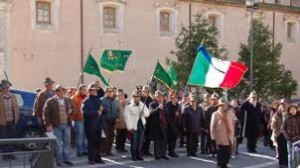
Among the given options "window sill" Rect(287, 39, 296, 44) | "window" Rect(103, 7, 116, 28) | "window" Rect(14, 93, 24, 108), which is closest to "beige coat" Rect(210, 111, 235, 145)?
"window" Rect(14, 93, 24, 108)

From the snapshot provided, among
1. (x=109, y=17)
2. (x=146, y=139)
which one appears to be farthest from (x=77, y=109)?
(x=109, y=17)

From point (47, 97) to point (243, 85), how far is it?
15.2 m

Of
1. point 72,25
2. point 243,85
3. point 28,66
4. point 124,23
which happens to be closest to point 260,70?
point 243,85

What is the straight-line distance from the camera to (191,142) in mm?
15023

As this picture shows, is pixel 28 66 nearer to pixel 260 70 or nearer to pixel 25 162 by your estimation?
pixel 260 70

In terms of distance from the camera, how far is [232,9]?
33719 mm

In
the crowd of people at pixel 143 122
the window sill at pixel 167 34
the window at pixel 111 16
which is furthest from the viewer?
the window sill at pixel 167 34

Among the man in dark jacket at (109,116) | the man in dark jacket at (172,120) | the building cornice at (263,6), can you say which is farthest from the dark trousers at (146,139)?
the building cornice at (263,6)

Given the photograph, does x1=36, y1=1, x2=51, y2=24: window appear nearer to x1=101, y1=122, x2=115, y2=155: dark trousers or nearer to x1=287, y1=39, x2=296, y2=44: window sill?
x1=101, y1=122, x2=115, y2=155: dark trousers

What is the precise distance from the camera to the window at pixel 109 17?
1071 inches

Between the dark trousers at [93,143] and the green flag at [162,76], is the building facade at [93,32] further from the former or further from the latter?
the dark trousers at [93,143]

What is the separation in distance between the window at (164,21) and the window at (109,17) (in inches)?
125

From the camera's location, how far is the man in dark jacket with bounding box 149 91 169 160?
14102 millimetres

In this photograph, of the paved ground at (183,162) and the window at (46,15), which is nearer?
the paved ground at (183,162)
